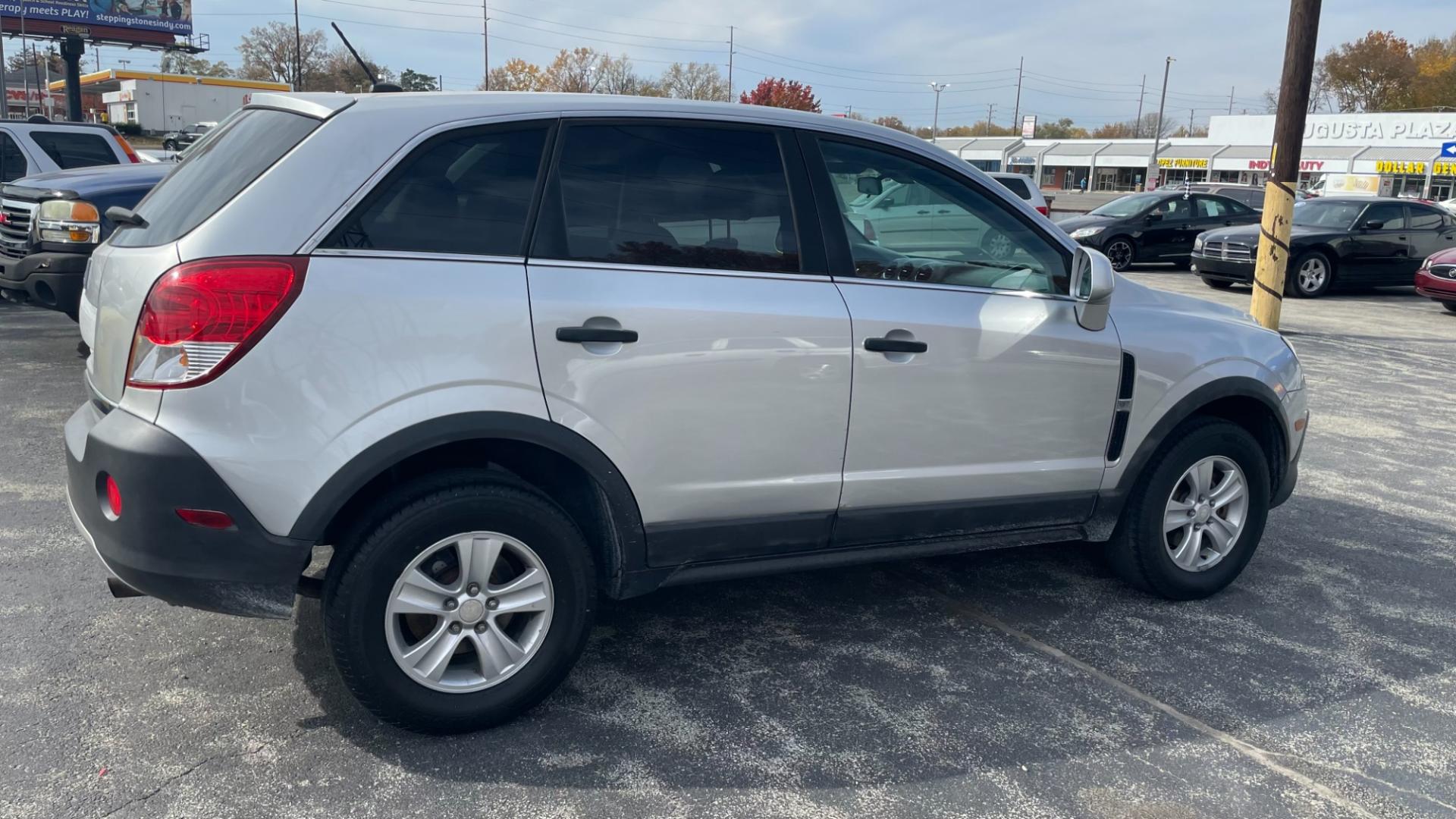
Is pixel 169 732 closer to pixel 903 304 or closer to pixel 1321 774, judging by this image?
pixel 903 304

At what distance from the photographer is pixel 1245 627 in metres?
Result: 4.15

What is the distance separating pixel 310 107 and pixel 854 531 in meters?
2.14

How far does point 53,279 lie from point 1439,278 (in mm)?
16059

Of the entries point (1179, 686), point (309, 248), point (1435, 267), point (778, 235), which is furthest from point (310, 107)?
point (1435, 267)

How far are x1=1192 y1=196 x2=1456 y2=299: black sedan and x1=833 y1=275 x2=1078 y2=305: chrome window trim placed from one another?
13494 millimetres

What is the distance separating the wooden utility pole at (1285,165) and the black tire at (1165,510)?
22.0ft

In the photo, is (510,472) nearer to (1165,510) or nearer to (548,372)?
(548,372)

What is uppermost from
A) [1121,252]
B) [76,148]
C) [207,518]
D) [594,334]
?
[76,148]

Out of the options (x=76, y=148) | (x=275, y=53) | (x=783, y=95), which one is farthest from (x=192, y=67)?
(x=76, y=148)

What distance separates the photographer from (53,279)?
6.71 m

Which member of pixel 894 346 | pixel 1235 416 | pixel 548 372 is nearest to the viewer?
pixel 548 372

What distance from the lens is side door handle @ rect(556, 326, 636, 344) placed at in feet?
9.87

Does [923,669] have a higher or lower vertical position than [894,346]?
lower

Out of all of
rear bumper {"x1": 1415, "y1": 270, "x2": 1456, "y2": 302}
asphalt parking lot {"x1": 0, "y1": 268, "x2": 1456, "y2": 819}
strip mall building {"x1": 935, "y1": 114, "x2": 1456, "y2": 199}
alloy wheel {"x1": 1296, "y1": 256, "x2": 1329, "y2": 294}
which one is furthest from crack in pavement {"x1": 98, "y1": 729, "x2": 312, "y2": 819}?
strip mall building {"x1": 935, "y1": 114, "x2": 1456, "y2": 199}
